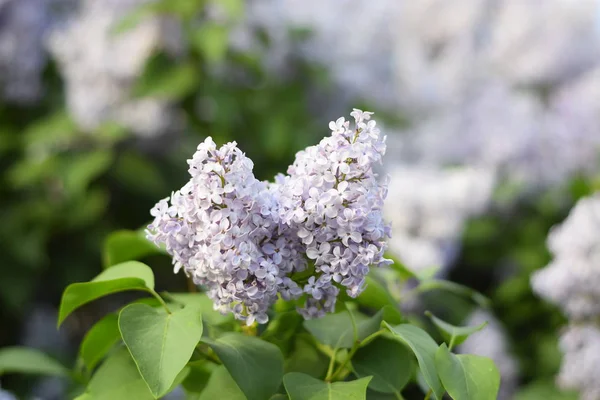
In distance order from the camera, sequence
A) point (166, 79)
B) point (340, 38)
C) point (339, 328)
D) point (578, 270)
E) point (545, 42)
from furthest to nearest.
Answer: point (545, 42) → point (340, 38) → point (166, 79) → point (578, 270) → point (339, 328)

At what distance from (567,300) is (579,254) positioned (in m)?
0.07

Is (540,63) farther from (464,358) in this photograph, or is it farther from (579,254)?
(464,358)

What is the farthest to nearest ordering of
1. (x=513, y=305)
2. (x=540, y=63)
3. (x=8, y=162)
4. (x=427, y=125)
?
(x=540, y=63) < (x=427, y=125) < (x=8, y=162) < (x=513, y=305)

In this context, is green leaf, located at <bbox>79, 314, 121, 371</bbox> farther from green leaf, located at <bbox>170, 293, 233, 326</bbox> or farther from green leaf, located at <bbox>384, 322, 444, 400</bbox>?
green leaf, located at <bbox>384, 322, 444, 400</bbox>

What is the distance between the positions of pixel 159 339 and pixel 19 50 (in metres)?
1.54

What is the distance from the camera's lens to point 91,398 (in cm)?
50

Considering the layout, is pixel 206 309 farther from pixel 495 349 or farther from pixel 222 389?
pixel 495 349

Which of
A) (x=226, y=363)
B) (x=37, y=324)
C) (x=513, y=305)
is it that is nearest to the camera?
(x=226, y=363)

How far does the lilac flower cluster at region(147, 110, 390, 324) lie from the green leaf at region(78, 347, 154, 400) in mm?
86

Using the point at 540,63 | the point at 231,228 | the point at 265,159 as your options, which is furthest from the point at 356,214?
the point at 540,63

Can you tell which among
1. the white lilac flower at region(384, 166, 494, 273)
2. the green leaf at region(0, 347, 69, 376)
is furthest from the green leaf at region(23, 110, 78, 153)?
the green leaf at region(0, 347, 69, 376)

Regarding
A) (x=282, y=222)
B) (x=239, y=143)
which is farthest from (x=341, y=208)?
(x=239, y=143)

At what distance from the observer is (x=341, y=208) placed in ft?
1.49

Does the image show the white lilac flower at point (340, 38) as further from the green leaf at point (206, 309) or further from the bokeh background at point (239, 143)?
the green leaf at point (206, 309)
